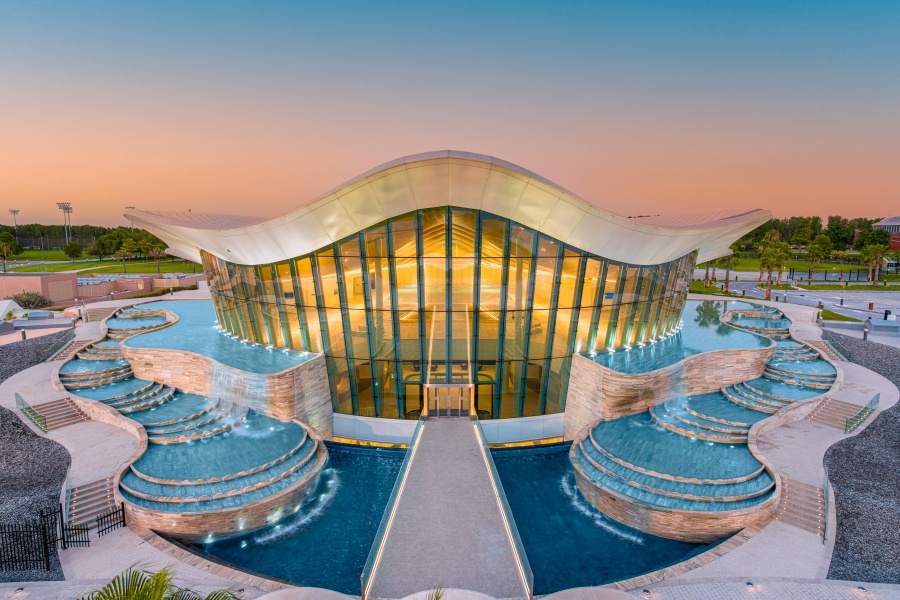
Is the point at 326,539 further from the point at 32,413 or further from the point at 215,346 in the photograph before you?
the point at 32,413

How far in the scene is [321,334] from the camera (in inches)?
818

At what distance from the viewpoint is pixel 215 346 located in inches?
944

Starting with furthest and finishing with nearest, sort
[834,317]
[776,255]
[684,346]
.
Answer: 1. [776,255]
2. [834,317]
3. [684,346]

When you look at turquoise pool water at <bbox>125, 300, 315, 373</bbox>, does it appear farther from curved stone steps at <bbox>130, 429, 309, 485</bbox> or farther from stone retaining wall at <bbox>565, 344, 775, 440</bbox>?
stone retaining wall at <bbox>565, 344, 775, 440</bbox>

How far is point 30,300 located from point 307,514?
154 ft

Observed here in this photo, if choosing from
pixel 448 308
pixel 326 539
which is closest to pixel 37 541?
pixel 326 539

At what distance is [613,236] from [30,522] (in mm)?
21746

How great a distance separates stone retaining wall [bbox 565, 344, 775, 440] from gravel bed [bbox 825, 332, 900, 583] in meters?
5.06

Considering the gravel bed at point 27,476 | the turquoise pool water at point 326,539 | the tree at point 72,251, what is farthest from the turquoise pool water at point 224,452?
the tree at point 72,251

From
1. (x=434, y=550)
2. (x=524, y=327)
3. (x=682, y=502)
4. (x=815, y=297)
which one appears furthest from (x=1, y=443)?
(x=815, y=297)

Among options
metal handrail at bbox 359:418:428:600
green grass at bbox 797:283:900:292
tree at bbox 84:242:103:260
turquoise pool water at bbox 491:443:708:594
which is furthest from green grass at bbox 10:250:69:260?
green grass at bbox 797:283:900:292

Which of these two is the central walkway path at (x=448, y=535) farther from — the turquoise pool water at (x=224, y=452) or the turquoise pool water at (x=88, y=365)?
the turquoise pool water at (x=88, y=365)

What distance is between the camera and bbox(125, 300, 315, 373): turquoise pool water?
20.6m

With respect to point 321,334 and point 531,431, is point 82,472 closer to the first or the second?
point 321,334
